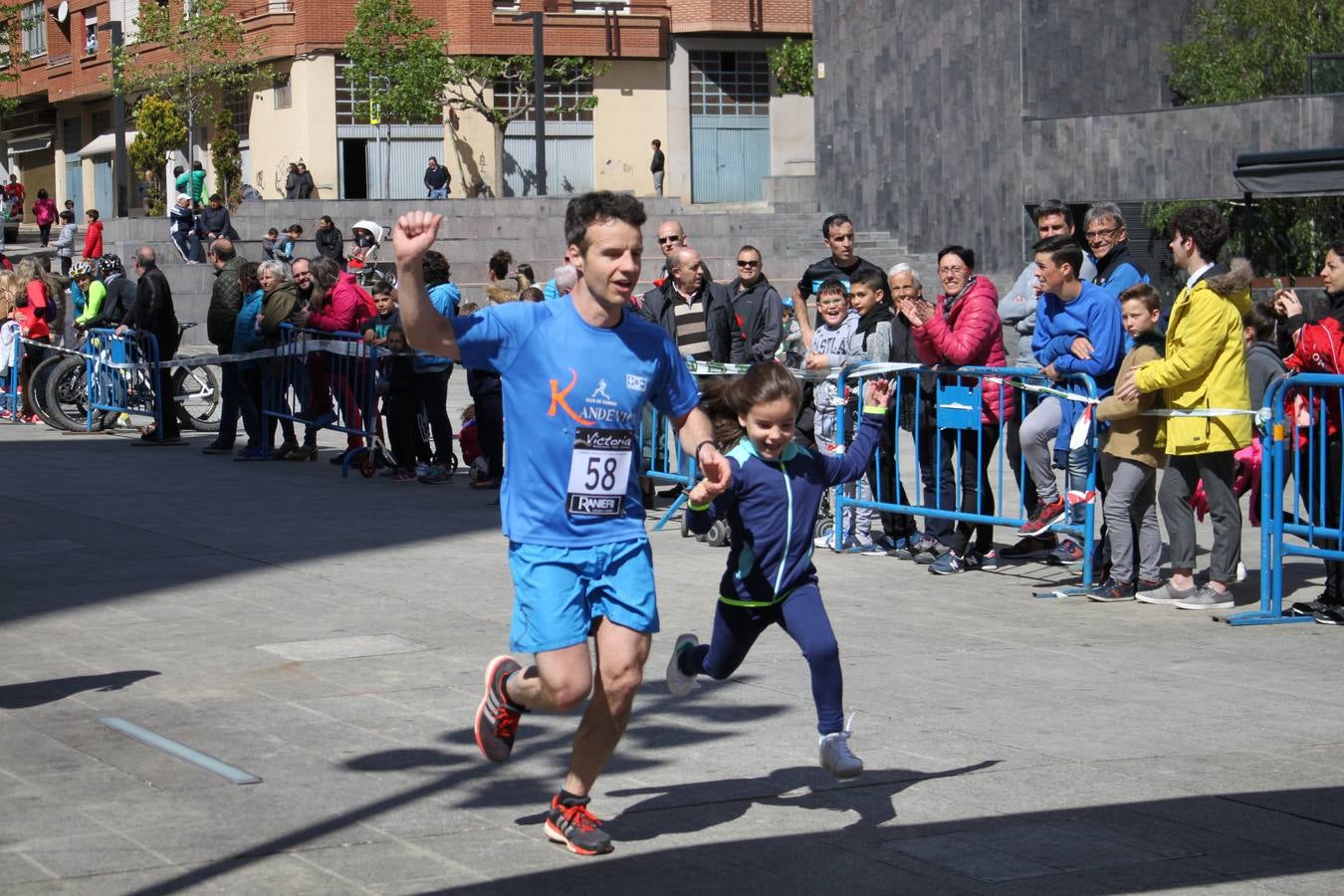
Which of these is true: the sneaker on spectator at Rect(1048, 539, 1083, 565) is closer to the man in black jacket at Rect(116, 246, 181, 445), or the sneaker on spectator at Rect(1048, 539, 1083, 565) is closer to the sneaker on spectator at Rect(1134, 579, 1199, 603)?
the sneaker on spectator at Rect(1134, 579, 1199, 603)

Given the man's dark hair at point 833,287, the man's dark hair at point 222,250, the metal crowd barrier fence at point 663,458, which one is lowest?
the metal crowd barrier fence at point 663,458

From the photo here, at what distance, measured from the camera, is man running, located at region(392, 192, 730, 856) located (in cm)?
527

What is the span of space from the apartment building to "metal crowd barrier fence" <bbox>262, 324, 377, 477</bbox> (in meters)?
34.4

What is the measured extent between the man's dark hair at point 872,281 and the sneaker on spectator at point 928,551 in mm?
1608

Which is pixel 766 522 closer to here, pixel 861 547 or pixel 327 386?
pixel 861 547

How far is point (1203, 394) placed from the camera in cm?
955

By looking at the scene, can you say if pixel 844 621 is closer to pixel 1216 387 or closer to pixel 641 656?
pixel 1216 387

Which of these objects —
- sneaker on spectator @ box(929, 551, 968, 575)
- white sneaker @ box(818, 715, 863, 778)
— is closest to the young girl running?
white sneaker @ box(818, 715, 863, 778)

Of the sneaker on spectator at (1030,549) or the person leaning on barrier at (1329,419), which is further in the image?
the sneaker on spectator at (1030,549)

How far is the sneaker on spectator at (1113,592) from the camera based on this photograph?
33.0 feet

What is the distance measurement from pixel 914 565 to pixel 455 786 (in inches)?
222

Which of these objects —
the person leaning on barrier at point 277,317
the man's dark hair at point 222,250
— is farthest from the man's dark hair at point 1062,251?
the man's dark hair at point 222,250

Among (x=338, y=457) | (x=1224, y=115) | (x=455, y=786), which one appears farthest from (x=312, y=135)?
(x=455, y=786)

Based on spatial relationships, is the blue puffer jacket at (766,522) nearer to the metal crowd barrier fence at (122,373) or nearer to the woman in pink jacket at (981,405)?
the woman in pink jacket at (981,405)
